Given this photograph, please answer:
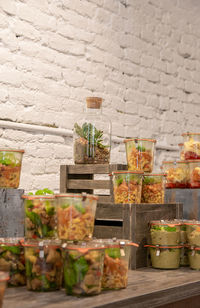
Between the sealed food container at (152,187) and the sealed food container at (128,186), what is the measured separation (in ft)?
0.32

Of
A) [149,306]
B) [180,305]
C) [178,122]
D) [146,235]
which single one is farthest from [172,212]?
[178,122]

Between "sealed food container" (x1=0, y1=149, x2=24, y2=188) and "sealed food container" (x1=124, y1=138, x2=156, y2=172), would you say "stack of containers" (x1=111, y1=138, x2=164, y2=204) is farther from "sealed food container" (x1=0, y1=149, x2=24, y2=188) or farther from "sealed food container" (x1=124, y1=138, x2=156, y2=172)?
"sealed food container" (x1=0, y1=149, x2=24, y2=188)

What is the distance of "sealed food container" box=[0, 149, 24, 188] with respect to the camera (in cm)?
154

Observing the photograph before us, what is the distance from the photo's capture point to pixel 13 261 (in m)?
1.34

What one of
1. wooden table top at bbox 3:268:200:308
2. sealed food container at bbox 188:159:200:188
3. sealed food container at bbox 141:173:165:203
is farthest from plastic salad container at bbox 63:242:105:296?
sealed food container at bbox 188:159:200:188

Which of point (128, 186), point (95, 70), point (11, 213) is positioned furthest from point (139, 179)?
point (95, 70)

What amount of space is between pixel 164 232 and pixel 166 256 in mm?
90

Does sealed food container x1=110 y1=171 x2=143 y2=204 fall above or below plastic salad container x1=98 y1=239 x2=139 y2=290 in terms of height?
above

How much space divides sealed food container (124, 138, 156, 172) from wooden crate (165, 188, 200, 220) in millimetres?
362

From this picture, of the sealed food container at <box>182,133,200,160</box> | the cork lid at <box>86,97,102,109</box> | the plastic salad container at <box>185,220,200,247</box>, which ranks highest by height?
the cork lid at <box>86,97,102,109</box>

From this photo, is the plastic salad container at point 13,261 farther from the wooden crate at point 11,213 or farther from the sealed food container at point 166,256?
the sealed food container at point 166,256

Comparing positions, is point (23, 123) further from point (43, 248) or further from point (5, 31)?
point (43, 248)

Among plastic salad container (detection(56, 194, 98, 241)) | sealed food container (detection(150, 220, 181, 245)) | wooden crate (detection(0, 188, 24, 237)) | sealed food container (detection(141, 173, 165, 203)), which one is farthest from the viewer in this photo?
sealed food container (detection(141, 173, 165, 203))

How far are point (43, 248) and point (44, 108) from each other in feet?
3.90
